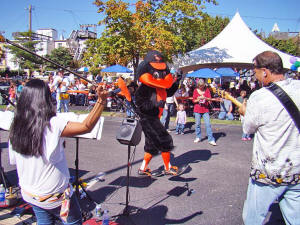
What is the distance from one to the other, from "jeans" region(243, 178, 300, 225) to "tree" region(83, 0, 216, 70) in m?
10.5

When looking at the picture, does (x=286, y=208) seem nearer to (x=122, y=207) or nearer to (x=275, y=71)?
(x=275, y=71)

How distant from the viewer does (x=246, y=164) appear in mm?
5898

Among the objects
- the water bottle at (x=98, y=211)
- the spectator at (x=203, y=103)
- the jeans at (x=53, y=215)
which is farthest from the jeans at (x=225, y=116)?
the jeans at (x=53, y=215)

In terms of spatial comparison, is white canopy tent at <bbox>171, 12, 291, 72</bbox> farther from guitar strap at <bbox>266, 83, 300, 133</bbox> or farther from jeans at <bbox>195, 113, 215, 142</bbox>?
guitar strap at <bbox>266, 83, 300, 133</bbox>

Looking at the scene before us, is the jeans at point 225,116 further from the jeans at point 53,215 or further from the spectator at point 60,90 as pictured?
the jeans at point 53,215

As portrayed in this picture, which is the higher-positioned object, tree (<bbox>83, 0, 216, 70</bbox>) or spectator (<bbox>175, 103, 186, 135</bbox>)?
tree (<bbox>83, 0, 216, 70</bbox>)

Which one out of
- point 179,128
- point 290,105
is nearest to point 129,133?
point 290,105

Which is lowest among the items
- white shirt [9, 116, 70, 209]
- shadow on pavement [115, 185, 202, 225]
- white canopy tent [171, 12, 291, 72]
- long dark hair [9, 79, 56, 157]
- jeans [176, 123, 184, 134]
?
shadow on pavement [115, 185, 202, 225]

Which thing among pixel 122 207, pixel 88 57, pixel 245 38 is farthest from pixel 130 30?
pixel 122 207

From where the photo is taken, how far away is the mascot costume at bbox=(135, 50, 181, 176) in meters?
4.64

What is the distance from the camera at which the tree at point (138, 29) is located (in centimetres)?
1219

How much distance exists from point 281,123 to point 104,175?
361 cm

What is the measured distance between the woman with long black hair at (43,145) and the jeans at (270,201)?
4.91ft

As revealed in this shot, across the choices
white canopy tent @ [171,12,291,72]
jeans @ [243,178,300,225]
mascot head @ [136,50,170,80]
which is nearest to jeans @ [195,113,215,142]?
mascot head @ [136,50,170,80]
